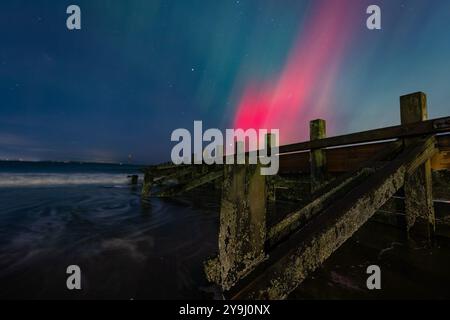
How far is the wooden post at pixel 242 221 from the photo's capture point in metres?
1.58

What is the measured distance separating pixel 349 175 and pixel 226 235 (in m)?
1.63

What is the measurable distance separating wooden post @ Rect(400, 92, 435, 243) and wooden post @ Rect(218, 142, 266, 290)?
9.02 feet

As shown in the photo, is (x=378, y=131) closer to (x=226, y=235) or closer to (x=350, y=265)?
(x=350, y=265)

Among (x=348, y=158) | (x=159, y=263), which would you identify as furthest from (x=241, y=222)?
(x=348, y=158)

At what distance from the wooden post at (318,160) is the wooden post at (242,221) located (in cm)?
349

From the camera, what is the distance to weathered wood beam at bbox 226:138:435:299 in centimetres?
123

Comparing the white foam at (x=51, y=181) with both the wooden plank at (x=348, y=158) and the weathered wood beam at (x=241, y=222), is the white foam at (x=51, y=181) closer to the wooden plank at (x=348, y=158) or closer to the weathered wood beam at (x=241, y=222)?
the wooden plank at (x=348, y=158)

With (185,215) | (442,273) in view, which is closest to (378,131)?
(442,273)

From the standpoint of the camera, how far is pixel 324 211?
5.53 feet

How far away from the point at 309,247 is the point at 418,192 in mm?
2891

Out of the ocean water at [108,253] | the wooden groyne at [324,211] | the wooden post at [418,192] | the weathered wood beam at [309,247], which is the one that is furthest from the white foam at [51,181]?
the wooden post at [418,192]
